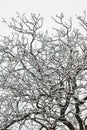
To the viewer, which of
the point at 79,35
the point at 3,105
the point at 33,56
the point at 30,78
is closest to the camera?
the point at 30,78

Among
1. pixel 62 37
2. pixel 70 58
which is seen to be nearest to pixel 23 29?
pixel 62 37

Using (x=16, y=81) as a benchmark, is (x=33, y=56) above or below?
above

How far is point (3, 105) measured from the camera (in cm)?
894

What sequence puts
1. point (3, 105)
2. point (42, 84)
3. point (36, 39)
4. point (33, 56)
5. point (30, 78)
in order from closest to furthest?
point (42, 84) < point (30, 78) < point (3, 105) < point (33, 56) < point (36, 39)

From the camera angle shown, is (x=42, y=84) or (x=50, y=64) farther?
(x=50, y=64)

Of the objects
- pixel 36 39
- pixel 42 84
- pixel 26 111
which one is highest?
pixel 36 39

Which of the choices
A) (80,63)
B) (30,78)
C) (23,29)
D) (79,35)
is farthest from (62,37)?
(30,78)

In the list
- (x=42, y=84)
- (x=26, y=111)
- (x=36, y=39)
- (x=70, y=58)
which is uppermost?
(x=36, y=39)

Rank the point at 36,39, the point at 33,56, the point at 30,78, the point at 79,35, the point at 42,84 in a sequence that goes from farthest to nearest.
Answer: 1. the point at 79,35
2. the point at 36,39
3. the point at 33,56
4. the point at 30,78
5. the point at 42,84

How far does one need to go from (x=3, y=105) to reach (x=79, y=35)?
3862mm

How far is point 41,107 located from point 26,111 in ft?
2.98

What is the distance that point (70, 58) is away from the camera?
9117mm

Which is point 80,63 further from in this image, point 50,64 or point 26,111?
point 26,111

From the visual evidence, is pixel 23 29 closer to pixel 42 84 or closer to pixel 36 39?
pixel 36 39
